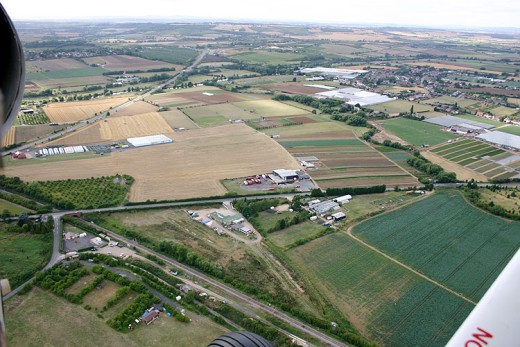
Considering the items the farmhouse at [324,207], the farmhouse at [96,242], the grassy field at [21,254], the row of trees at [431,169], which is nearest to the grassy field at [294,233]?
the farmhouse at [324,207]

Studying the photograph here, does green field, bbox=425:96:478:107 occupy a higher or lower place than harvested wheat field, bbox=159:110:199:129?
higher

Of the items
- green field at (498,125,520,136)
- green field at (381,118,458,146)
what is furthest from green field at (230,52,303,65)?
green field at (498,125,520,136)

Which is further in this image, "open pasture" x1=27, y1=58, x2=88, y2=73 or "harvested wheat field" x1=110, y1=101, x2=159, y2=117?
"open pasture" x1=27, y1=58, x2=88, y2=73

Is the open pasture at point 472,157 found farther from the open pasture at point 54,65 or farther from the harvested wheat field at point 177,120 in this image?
the open pasture at point 54,65

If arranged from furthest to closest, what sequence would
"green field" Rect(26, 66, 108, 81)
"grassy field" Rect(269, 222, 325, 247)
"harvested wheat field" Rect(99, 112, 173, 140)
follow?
"green field" Rect(26, 66, 108, 81) < "harvested wheat field" Rect(99, 112, 173, 140) < "grassy field" Rect(269, 222, 325, 247)

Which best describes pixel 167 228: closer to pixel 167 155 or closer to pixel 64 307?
pixel 64 307

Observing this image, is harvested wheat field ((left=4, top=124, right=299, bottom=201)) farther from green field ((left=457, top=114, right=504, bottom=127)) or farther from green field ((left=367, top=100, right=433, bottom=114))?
green field ((left=457, top=114, right=504, bottom=127))

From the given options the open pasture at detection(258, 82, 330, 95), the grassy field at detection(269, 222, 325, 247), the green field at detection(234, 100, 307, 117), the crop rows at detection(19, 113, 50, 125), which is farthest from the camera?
the open pasture at detection(258, 82, 330, 95)
